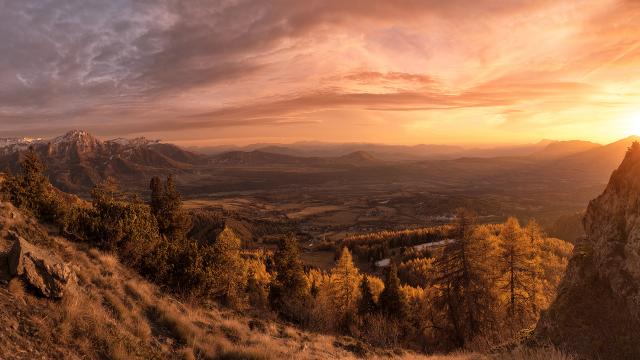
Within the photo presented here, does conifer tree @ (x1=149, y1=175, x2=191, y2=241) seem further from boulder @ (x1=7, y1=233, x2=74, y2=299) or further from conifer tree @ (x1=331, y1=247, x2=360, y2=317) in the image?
boulder @ (x1=7, y1=233, x2=74, y2=299)

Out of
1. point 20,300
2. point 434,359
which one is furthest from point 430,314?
point 20,300

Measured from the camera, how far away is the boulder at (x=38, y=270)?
10328mm

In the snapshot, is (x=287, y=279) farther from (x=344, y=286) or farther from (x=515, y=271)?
(x=515, y=271)

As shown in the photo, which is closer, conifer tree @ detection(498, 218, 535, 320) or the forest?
the forest

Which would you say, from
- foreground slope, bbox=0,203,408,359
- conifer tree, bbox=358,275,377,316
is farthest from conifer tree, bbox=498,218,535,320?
foreground slope, bbox=0,203,408,359

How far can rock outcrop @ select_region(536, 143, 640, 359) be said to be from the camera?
37.2 ft

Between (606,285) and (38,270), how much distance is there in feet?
61.7

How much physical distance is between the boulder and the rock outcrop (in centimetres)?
1644

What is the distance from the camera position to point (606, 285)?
1268 cm

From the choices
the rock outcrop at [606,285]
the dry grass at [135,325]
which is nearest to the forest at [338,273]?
the dry grass at [135,325]

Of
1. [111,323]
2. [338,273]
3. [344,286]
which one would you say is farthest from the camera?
[338,273]

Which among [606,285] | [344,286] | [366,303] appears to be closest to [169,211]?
[344,286]

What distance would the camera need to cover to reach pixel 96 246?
1922 centimetres

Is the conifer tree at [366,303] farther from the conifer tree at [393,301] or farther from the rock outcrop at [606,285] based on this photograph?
the rock outcrop at [606,285]
